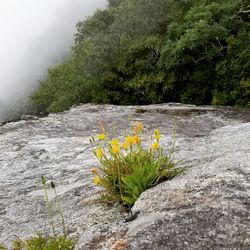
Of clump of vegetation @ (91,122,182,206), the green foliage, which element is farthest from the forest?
the green foliage

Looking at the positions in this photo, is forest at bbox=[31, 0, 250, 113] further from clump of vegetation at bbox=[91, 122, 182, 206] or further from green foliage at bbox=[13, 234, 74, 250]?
green foliage at bbox=[13, 234, 74, 250]

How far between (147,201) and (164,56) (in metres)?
25.4

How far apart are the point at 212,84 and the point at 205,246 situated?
27.3 metres

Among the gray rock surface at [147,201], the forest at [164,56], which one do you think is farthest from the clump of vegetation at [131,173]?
the forest at [164,56]

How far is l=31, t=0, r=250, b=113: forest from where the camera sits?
26.6 metres

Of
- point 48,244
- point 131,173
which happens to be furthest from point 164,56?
point 48,244

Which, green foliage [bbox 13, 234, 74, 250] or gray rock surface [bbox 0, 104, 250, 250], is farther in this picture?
green foliage [bbox 13, 234, 74, 250]

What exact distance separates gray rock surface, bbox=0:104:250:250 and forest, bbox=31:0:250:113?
16671 mm

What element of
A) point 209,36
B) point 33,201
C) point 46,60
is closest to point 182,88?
point 209,36

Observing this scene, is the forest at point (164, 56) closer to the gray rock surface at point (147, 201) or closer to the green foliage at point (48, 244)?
the gray rock surface at point (147, 201)

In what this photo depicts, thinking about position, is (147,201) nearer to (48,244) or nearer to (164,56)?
(48,244)

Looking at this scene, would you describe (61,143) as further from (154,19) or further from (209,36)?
(154,19)

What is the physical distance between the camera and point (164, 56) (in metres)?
29.5

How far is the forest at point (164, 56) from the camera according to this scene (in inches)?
1047
